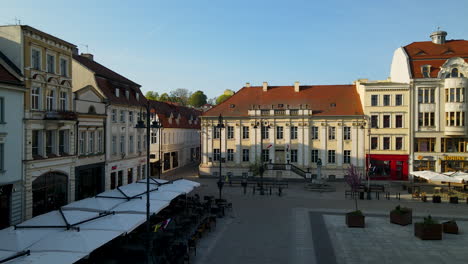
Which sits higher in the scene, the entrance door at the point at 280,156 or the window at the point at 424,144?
the window at the point at 424,144

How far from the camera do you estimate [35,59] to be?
23141 mm

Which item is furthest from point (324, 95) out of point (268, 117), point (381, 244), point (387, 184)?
point (381, 244)

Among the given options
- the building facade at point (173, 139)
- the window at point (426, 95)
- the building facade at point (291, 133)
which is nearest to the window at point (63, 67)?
the building facade at point (173, 139)

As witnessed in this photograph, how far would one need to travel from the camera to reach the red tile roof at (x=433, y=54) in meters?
43.9

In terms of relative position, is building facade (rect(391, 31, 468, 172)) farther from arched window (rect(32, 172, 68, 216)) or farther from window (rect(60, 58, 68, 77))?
arched window (rect(32, 172, 68, 216))

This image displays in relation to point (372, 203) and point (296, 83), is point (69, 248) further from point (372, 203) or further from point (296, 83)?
point (296, 83)

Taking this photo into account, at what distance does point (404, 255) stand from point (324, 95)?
35021 mm

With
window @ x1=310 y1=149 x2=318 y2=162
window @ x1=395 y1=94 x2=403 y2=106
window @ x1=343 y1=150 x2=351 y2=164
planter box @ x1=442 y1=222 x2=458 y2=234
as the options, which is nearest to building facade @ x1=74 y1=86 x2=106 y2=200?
planter box @ x1=442 y1=222 x2=458 y2=234

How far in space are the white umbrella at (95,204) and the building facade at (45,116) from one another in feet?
21.5

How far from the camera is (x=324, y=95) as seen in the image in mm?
49375

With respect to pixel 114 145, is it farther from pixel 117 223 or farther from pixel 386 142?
pixel 386 142

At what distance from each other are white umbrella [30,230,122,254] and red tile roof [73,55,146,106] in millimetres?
21211

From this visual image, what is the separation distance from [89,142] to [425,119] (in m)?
38.9

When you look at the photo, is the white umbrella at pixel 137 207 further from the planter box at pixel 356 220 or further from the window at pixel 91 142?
the window at pixel 91 142
